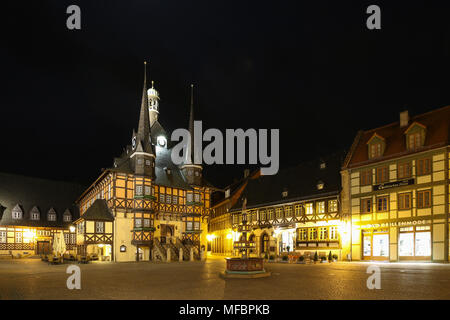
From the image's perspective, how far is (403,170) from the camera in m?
34.1

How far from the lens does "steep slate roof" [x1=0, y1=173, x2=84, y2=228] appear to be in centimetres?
5653

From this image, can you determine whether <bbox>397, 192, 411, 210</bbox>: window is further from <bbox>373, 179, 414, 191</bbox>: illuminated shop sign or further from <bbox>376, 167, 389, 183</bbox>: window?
<bbox>376, 167, 389, 183</bbox>: window

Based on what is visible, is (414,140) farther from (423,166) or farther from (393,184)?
(393,184)

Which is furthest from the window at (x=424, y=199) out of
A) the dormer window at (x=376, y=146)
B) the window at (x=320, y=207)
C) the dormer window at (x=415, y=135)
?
the window at (x=320, y=207)

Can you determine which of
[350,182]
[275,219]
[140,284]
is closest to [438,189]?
[350,182]

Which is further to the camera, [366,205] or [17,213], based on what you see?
[17,213]

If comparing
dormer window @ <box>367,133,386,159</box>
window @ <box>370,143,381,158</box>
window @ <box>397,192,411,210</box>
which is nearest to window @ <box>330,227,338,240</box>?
window @ <box>397,192,411,210</box>

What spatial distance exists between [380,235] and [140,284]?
81.2 feet

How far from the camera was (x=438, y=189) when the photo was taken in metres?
31.2

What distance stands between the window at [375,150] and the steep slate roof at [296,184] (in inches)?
168

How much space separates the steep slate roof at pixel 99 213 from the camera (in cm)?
4097

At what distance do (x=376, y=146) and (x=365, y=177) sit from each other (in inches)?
119

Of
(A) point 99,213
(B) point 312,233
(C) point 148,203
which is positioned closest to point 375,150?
(B) point 312,233

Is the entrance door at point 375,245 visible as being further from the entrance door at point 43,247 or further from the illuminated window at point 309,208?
the entrance door at point 43,247
